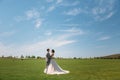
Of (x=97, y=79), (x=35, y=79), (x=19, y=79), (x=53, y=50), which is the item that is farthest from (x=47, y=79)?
(x=53, y=50)

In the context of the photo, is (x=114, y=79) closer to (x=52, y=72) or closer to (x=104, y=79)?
(x=104, y=79)

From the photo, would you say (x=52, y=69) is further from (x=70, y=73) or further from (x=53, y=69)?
(x=70, y=73)

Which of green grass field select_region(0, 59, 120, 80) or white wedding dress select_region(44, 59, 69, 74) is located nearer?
green grass field select_region(0, 59, 120, 80)

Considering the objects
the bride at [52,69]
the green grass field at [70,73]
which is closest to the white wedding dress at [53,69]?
the bride at [52,69]

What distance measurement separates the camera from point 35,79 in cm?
2286

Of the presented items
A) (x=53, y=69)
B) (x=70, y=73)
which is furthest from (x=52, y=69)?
(x=70, y=73)

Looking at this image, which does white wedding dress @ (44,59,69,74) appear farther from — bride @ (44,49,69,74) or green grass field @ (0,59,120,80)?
green grass field @ (0,59,120,80)

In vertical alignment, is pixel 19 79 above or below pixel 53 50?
below

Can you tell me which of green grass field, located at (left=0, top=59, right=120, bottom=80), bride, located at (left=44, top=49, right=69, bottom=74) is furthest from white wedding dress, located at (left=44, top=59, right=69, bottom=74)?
green grass field, located at (left=0, top=59, right=120, bottom=80)

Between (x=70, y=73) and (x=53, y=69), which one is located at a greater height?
(x=53, y=69)

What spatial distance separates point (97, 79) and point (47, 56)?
10433mm

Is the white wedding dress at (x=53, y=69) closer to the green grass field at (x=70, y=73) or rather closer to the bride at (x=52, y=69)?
the bride at (x=52, y=69)

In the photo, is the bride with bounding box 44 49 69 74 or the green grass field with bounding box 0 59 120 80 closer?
the green grass field with bounding box 0 59 120 80

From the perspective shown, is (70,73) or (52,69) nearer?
(70,73)
